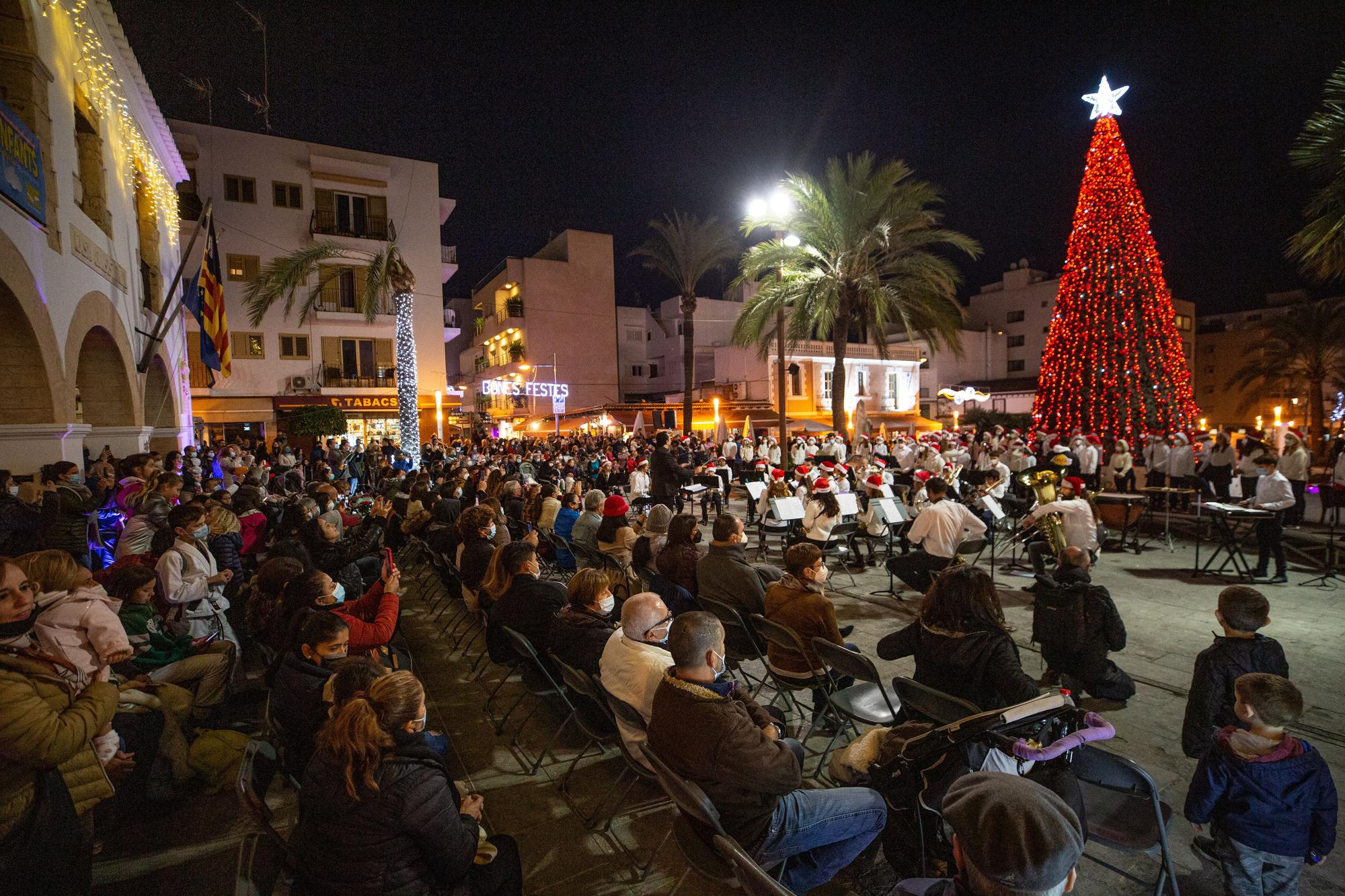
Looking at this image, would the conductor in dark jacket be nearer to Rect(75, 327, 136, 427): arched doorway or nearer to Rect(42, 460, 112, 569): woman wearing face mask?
Rect(42, 460, 112, 569): woman wearing face mask

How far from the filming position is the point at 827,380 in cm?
3647

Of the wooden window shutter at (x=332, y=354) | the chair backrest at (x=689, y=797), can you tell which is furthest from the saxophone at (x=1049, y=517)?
the wooden window shutter at (x=332, y=354)

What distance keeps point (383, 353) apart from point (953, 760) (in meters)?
29.3

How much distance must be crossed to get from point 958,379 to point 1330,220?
41.1 m

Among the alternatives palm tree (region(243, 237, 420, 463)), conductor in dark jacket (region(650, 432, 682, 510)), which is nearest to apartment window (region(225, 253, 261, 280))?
palm tree (region(243, 237, 420, 463))

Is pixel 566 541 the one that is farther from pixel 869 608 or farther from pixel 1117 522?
pixel 1117 522

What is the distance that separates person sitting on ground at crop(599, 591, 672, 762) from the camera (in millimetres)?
3072

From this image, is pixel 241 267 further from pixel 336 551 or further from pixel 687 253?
pixel 336 551

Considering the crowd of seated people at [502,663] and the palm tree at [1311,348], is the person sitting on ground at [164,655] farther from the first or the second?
the palm tree at [1311,348]

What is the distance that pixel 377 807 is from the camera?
198cm

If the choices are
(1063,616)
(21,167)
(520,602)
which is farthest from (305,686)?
(21,167)

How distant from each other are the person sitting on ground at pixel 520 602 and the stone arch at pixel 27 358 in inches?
296

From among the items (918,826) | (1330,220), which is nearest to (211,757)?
(918,826)

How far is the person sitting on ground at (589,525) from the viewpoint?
739 centimetres
